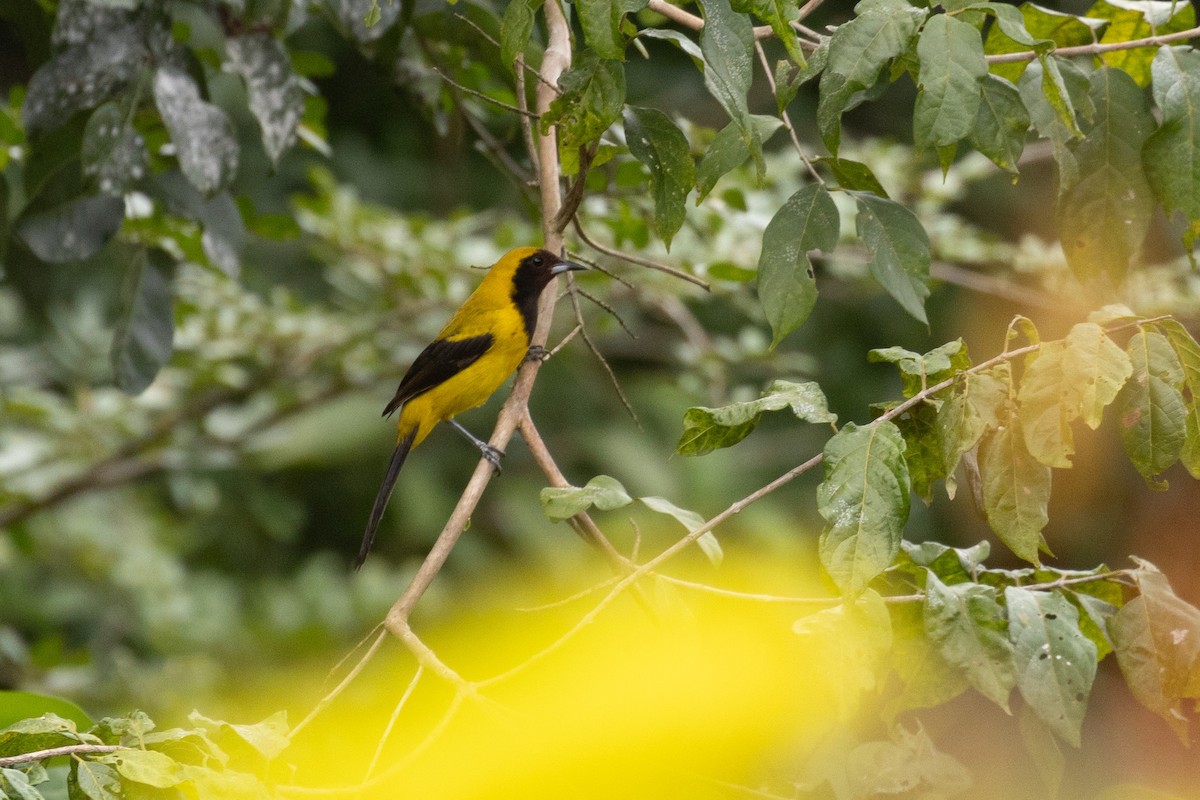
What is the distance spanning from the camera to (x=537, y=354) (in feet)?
8.43

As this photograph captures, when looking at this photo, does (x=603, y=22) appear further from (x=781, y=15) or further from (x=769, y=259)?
(x=769, y=259)

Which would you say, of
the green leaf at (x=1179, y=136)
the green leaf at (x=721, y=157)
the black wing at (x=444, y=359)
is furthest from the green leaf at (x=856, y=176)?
the black wing at (x=444, y=359)

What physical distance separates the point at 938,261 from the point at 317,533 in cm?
463

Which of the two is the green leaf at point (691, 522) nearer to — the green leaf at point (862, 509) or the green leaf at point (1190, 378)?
the green leaf at point (862, 509)

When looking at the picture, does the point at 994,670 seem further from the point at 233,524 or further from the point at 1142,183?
the point at 233,524

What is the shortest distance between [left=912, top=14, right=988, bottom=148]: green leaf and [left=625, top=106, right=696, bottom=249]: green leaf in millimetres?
412

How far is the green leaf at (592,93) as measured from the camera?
1.68 meters

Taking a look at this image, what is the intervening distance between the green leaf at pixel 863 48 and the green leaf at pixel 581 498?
56 centimetres

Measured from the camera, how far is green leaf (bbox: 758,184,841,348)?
1.70 metres

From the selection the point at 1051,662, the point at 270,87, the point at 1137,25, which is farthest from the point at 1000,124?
the point at 270,87

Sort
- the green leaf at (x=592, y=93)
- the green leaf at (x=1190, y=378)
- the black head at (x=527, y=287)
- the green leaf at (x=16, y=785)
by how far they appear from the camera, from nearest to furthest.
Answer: the green leaf at (x=16, y=785), the green leaf at (x=1190, y=378), the green leaf at (x=592, y=93), the black head at (x=527, y=287)

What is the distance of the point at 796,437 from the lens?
7887 millimetres

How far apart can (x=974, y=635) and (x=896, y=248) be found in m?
0.55

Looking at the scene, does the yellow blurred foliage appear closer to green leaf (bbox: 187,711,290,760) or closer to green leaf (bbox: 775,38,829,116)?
green leaf (bbox: 187,711,290,760)
